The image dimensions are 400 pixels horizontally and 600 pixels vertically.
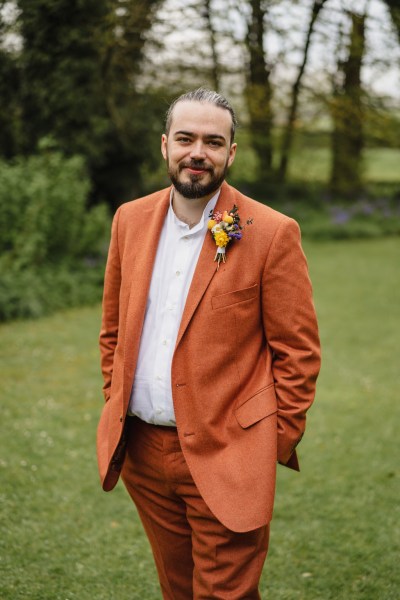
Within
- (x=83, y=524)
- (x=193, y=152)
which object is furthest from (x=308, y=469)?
(x=193, y=152)

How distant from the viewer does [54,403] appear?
6.60 metres

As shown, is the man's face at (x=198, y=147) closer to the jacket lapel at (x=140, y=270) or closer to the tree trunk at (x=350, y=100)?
the jacket lapel at (x=140, y=270)

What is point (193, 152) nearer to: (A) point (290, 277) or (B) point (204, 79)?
(A) point (290, 277)

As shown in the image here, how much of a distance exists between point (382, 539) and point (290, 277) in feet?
8.40

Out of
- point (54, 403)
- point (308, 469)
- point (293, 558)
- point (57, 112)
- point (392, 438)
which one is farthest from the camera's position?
point (57, 112)

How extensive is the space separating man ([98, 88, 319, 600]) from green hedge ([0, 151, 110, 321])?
24.1ft

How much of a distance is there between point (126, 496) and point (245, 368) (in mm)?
2738

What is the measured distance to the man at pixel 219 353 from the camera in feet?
8.06

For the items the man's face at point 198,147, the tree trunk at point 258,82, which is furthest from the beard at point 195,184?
the tree trunk at point 258,82

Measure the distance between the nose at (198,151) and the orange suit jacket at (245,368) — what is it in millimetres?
295

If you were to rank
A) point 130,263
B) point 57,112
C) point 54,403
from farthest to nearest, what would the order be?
point 57,112, point 54,403, point 130,263

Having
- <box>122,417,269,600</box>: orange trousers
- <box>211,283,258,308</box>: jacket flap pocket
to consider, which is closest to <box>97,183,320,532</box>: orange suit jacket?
<box>211,283,258,308</box>: jacket flap pocket

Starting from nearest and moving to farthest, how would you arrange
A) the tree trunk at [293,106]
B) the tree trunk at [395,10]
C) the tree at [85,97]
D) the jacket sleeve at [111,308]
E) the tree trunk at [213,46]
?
the jacket sleeve at [111,308] → the tree trunk at [395,10] → the tree trunk at [293,106] → the tree trunk at [213,46] → the tree at [85,97]

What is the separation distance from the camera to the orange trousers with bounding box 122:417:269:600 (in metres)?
2.48
